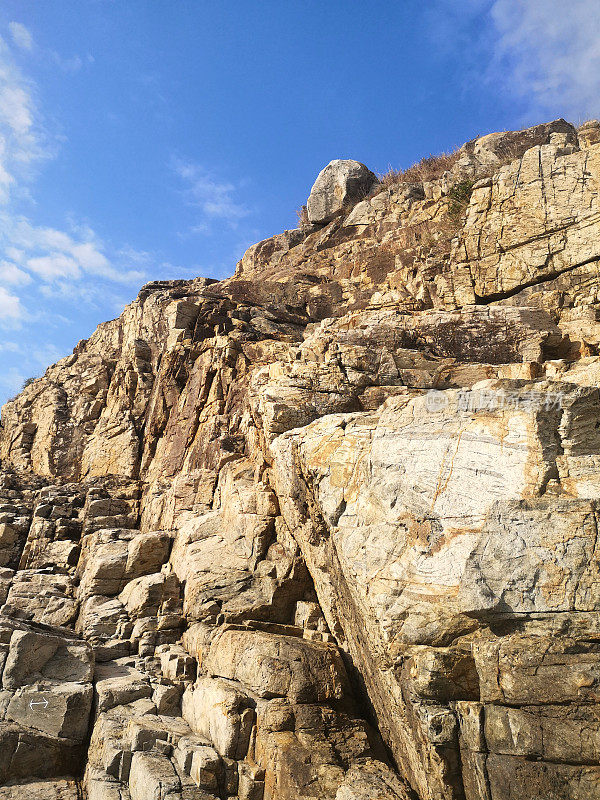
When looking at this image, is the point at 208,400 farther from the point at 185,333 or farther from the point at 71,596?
the point at 71,596

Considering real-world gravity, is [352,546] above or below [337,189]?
below

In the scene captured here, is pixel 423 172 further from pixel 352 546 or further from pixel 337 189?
pixel 352 546

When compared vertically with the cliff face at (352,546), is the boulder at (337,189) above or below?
above

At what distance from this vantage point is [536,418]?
9.39 metres

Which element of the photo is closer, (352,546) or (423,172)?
(352,546)

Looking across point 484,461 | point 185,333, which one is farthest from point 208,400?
point 484,461

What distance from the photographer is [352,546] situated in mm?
10102

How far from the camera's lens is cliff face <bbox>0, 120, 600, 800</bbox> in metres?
7.93

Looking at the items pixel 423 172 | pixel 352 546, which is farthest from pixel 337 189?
pixel 352 546

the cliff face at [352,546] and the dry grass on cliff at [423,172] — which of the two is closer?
the cliff face at [352,546]

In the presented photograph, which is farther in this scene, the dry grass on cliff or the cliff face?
the dry grass on cliff

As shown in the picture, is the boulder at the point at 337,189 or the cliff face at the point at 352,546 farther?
the boulder at the point at 337,189

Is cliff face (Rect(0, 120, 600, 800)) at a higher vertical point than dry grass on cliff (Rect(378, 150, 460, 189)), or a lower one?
lower

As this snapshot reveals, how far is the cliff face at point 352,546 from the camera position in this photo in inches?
312
